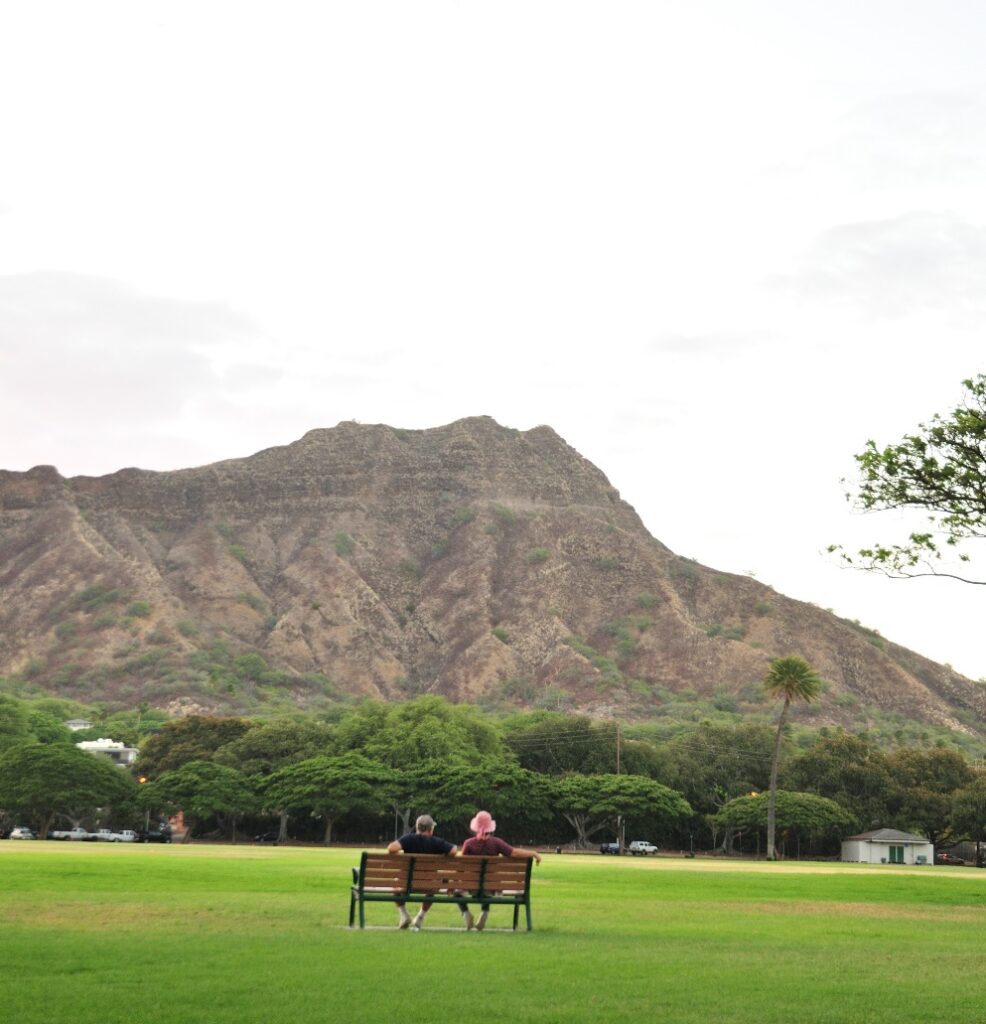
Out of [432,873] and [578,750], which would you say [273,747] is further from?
[432,873]

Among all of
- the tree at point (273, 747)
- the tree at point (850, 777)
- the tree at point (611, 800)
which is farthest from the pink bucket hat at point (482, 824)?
the tree at point (850, 777)

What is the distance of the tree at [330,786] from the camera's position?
90.4 m

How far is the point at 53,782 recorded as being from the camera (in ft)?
302

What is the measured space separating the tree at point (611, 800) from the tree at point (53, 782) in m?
31.4

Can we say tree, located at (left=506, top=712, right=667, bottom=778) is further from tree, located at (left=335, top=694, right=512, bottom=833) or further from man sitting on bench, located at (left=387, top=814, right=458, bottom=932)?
man sitting on bench, located at (left=387, top=814, right=458, bottom=932)

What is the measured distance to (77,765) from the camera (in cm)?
9338

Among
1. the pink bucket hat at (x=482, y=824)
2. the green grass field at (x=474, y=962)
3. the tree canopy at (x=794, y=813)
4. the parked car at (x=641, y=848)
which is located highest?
the pink bucket hat at (x=482, y=824)

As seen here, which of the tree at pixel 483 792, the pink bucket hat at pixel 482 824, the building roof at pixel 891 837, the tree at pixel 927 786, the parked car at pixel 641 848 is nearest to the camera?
the pink bucket hat at pixel 482 824

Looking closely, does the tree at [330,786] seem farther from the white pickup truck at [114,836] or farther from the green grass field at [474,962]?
the green grass field at [474,962]

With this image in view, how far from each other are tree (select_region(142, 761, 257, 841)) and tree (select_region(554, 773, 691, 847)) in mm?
21980

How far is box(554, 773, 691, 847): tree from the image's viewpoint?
93000 mm

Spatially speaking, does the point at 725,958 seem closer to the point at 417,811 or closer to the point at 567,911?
the point at 567,911

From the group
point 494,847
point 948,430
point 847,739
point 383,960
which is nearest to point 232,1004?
point 383,960

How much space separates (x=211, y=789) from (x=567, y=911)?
78.1 m
